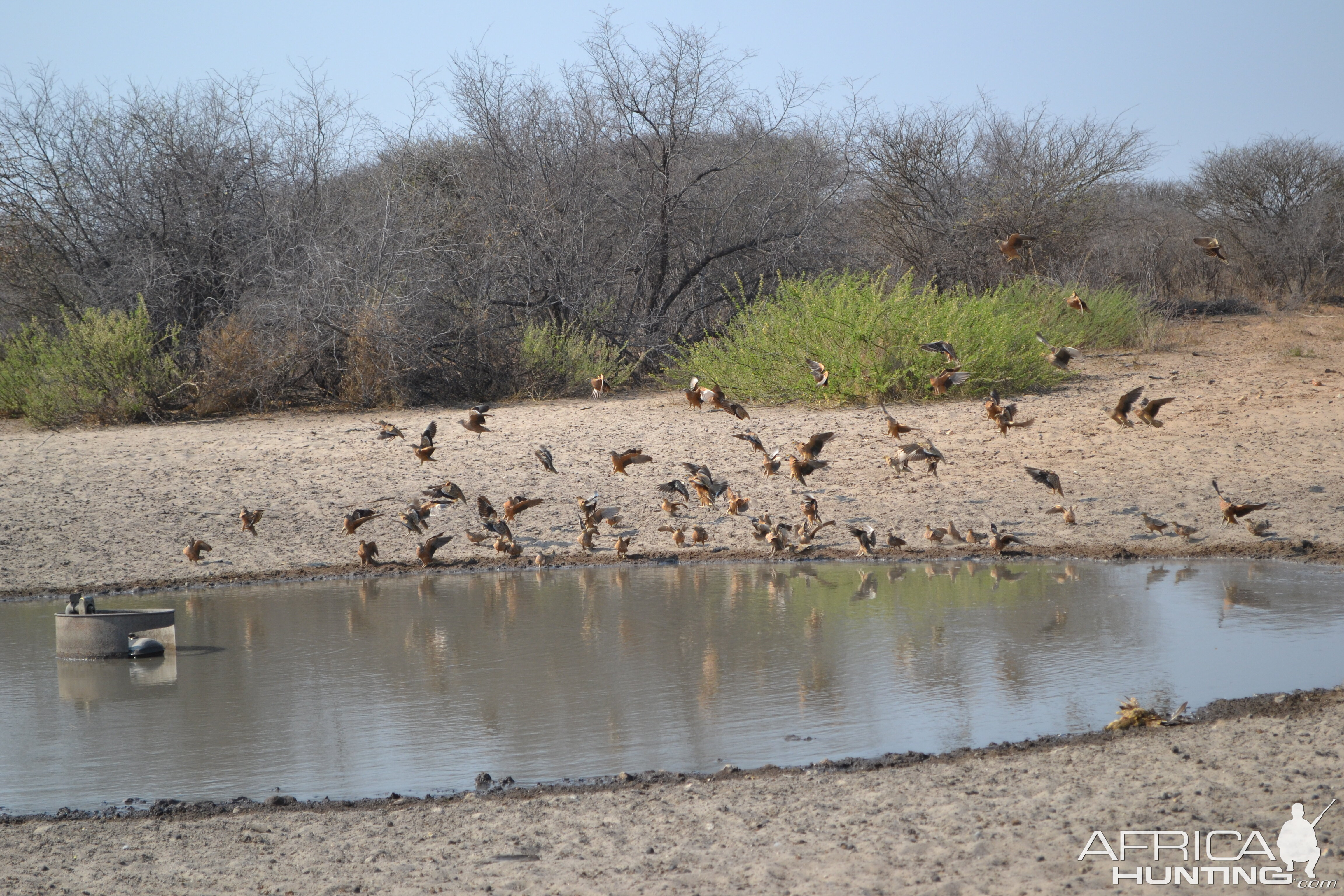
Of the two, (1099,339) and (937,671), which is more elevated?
(1099,339)

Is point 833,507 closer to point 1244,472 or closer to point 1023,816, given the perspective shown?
point 1244,472

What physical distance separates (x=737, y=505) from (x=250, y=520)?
10.9 ft

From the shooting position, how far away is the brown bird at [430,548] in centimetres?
759

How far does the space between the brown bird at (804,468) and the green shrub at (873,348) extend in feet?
8.16

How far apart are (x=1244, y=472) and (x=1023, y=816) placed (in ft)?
20.4

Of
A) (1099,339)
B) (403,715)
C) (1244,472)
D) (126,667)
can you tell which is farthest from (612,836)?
(1099,339)

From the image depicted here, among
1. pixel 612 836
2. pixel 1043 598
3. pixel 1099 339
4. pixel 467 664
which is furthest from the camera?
pixel 1099 339

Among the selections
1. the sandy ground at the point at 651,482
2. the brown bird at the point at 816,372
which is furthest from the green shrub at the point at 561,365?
the brown bird at the point at 816,372

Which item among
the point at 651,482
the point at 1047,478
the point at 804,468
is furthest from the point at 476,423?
the point at 1047,478

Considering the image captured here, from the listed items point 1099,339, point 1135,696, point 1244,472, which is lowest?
point 1135,696

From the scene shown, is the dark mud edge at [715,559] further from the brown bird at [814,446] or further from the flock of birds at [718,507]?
the brown bird at [814,446]

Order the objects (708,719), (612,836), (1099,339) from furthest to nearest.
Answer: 1. (1099,339)
2. (708,719)
3. (612,836)

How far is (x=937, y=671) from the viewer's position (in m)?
4.98
